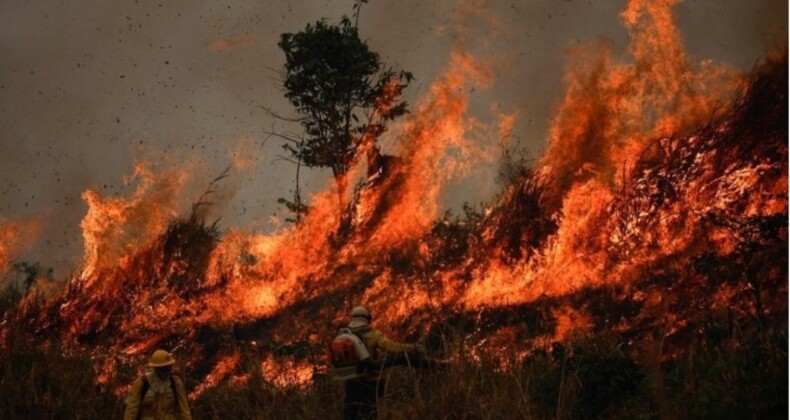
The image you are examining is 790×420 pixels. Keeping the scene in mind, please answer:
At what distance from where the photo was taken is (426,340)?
14289 mm

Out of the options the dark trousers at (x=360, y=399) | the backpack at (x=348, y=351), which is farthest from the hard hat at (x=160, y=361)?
the dark trousers at (x=360, y=399)

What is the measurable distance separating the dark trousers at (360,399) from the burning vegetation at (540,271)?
0.69m

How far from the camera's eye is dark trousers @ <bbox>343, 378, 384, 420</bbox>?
28.7ft

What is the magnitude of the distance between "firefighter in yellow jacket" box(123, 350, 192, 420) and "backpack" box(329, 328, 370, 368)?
169 centimetres

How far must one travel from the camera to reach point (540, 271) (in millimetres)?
14461

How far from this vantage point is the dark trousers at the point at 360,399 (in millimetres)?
8734

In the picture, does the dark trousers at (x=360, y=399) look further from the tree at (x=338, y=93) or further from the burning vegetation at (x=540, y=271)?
the tree at (x=338, y=93)

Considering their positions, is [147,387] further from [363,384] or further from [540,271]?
[540,271]

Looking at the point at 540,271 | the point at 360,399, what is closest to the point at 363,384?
the point at 360,399

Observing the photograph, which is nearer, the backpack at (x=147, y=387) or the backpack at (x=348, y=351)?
the backpack at (x=147, y=387)

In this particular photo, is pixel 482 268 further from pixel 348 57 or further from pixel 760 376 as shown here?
pixel 760 376

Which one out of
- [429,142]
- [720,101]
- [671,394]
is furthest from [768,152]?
[429,142]

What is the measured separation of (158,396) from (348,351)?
80.7 inches

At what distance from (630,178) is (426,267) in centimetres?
442
